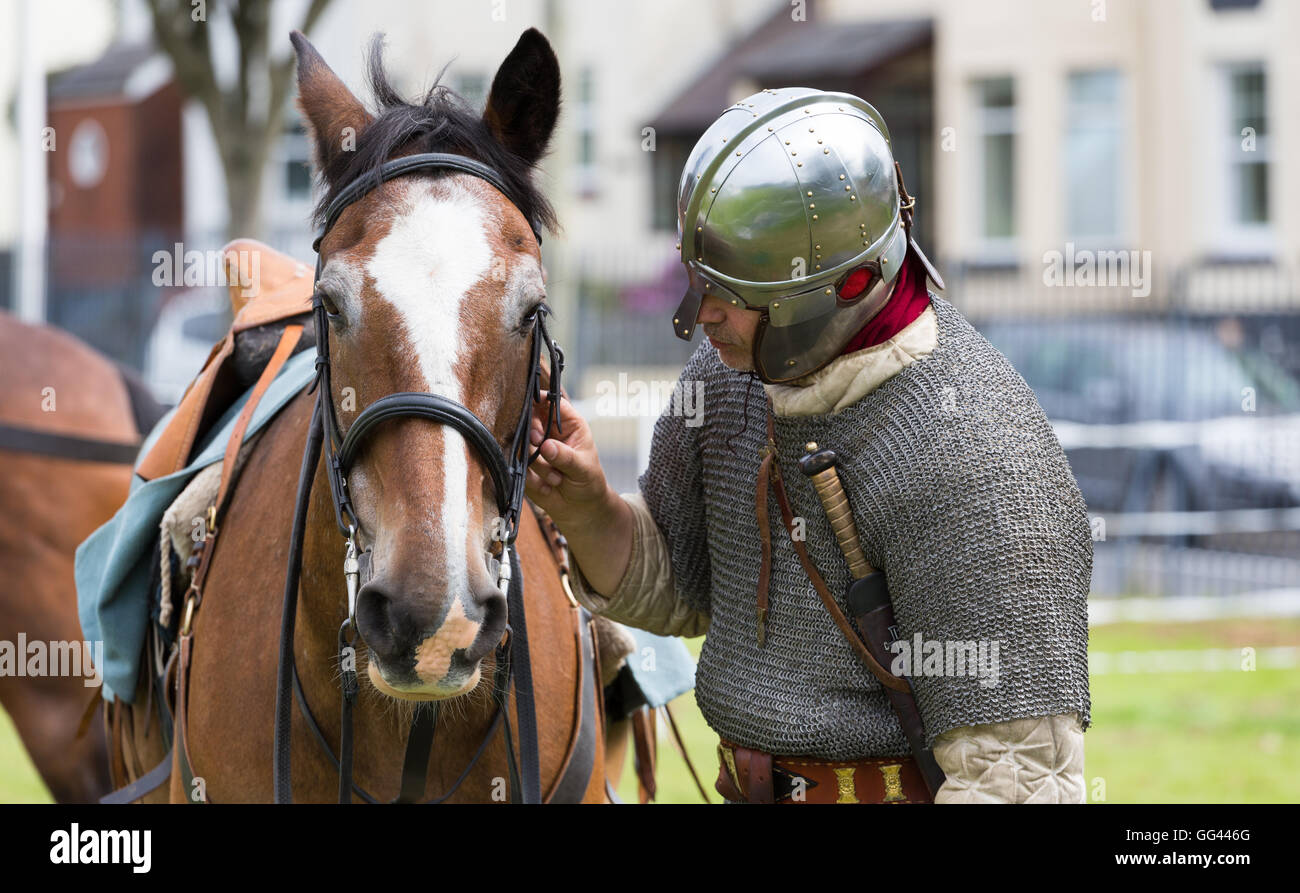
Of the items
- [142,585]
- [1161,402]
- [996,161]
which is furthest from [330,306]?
[996,161]

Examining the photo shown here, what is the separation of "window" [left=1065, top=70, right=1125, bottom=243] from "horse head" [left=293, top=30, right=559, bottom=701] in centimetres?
1962

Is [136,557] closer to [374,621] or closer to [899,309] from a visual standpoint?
[374,621]

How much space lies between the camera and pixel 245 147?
37.8ft

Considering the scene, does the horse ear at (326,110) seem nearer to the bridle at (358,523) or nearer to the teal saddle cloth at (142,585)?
the bridle at (358,523)

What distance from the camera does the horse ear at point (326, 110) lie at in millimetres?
2797

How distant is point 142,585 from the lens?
3695 millimetres

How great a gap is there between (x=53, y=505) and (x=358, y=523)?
11.3 feet

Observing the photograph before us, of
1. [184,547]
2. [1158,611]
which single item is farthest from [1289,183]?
[184,547]

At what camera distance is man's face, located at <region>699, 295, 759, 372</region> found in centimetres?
264

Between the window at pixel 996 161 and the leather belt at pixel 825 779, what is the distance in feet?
64.7

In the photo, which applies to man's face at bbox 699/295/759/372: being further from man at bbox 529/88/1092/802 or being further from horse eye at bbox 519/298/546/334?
horse eye at bbox 519/298/546/334

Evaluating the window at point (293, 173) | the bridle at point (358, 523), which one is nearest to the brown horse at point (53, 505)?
the bridle at point (358, 523)

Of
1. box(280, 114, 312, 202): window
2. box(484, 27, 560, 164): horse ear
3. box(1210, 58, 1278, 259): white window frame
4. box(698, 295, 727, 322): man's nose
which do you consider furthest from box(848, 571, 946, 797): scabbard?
box(280, 114, 312, 202): window

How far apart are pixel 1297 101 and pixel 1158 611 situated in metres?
11.6
